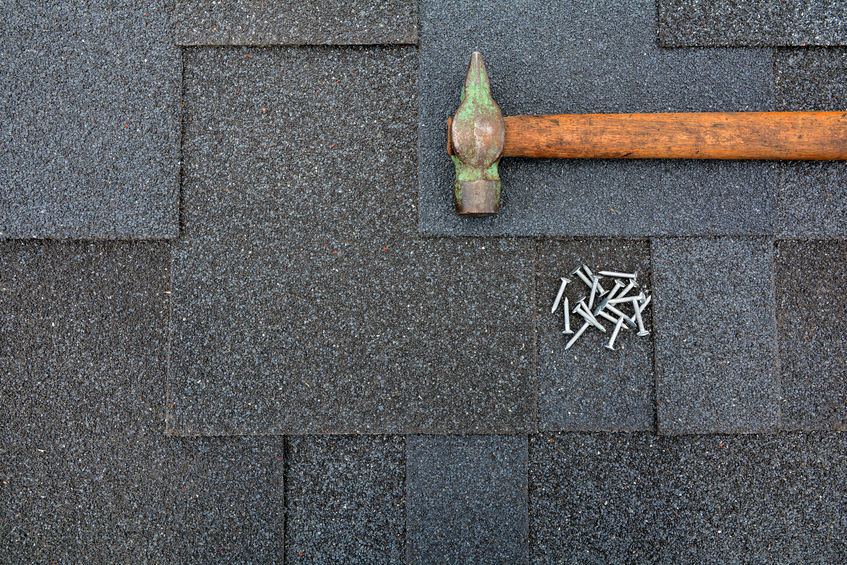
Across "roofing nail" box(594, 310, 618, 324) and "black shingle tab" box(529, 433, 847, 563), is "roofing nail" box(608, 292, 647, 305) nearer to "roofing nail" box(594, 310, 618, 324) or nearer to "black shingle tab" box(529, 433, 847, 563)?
"roofing nail" box(594, 310, 618, 324)

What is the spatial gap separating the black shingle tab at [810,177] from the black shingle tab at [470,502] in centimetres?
101

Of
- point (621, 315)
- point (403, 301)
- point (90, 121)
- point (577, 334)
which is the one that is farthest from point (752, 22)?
point (90, 121)

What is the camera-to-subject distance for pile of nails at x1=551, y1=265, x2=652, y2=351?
4.55 feet

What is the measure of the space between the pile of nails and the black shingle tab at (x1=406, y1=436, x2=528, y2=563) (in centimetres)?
38

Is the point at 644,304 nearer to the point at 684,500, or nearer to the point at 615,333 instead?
the point at 615,333

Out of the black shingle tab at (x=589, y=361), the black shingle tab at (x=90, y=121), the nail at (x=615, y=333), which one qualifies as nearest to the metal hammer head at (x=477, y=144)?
the black shingle tab at (x=589, y=361)

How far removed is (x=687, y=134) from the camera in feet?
4.12

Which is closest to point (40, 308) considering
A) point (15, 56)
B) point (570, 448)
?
point (15, 56)

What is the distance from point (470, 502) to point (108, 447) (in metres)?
1.05

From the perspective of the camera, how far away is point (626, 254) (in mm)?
1419

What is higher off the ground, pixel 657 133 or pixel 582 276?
pixel 657 133

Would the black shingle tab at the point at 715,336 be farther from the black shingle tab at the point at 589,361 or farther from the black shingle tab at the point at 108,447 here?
the black shingle tab at the point at 108,447

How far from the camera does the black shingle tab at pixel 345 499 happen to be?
4.64 ft

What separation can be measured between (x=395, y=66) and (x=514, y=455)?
1.17 meters
